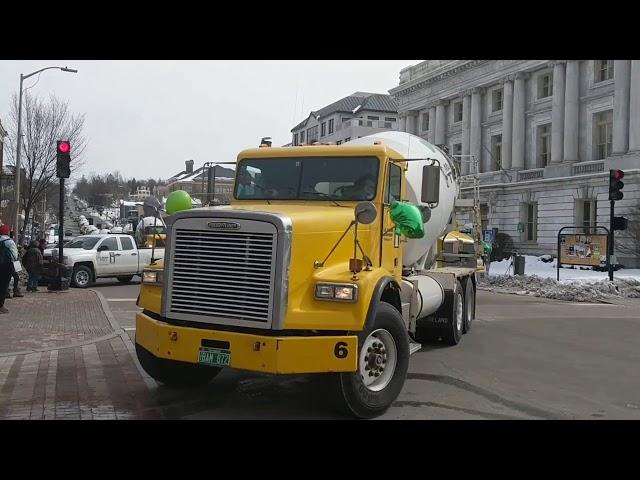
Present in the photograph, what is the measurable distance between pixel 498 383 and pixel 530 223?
4182cm

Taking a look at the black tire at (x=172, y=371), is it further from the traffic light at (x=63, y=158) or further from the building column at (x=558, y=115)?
the building column at (x=558, y=115)

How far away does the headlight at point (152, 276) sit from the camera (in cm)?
661

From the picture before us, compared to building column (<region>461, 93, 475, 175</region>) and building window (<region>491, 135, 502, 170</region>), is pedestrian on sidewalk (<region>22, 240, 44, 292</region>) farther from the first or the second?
building column (<region>461, 93, 475, 175</region>)

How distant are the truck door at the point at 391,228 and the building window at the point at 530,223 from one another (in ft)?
136

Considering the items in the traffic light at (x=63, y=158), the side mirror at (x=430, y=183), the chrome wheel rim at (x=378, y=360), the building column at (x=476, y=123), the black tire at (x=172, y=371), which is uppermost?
the building column at (x=476, y=123)

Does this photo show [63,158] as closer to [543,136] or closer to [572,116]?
[572,116]

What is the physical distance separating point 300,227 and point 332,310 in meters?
0.83

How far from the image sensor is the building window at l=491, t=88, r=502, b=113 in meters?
52.4

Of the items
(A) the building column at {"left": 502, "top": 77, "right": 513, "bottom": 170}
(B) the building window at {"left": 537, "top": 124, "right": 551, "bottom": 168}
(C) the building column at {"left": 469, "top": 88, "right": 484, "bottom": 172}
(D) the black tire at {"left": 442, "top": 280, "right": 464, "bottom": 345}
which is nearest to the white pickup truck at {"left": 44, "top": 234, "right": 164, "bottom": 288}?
(D) the black tire at {"left": 442, "top": 280, "right": 464, "bottom": 345}

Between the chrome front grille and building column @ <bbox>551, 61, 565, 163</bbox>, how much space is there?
4284 cm

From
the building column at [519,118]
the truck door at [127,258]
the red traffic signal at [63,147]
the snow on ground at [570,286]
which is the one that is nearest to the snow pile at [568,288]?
the snow on ground at [570,286]

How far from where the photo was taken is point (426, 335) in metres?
11.0

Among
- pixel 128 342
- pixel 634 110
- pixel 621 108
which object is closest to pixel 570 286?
pixel 128 342
